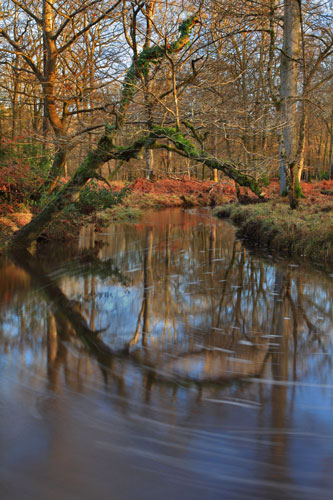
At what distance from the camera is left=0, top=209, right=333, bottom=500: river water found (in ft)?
10.0

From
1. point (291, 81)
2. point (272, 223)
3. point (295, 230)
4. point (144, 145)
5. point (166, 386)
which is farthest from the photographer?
point (291, 81)

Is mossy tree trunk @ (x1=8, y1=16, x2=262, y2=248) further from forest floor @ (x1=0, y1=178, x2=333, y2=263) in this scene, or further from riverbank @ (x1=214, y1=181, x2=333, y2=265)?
riverbank @ (x1=214, y1=181, x2=333, y2=265)

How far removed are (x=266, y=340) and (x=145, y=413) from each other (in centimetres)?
230

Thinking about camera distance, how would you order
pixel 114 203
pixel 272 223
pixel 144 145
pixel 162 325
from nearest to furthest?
1. pixel 162 325
2. pixel 144 145
3. pixel 272 223
4. pixel 114 203

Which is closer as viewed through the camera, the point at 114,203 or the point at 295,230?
the point at 295,230

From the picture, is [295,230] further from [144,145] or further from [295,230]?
[144,145]

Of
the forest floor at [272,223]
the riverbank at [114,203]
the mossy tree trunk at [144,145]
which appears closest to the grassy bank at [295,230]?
the forest floor at [272,223]

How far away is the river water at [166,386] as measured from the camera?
3.05 meters

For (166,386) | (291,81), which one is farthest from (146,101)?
(291,81)

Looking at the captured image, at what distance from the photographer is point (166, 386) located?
171 inches

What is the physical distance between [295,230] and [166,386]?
7.63 meters

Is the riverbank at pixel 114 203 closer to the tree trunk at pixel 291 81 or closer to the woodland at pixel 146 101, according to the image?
the woodland at pixel 146 101

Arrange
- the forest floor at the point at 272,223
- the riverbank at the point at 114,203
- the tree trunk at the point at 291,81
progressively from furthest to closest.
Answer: the tree trunk at the point at 291,81 → the riverbank at the point at 114,203 → the forest floor at the point at 272,223

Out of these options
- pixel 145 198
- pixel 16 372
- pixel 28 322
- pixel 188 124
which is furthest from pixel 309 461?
pixel 145 198
